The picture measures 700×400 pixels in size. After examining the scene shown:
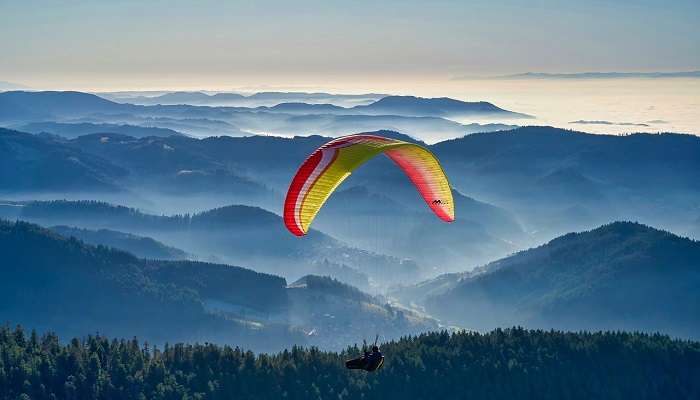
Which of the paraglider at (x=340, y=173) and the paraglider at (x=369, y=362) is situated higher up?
the paraglider at (x=340, y=173)

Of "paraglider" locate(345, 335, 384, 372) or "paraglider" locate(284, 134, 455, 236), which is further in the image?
"paraglider" locate(284, 134, 455, 236)

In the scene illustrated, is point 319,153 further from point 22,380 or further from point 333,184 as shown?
point 22,380

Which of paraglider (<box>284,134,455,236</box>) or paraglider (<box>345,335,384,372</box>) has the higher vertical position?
paraglider (<box>284,134,455,236</box>)

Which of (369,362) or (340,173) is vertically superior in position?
(340,173)

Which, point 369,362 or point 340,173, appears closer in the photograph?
point 369,362

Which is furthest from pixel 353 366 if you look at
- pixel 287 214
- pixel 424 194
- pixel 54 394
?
pixel 54 394

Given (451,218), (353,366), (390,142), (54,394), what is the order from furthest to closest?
(54,394)
(451,218)
(390,142)
(353,366)

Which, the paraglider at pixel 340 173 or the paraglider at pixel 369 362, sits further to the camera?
the paraglider at pixel 340 173

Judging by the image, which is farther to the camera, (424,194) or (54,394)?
(54,394)
